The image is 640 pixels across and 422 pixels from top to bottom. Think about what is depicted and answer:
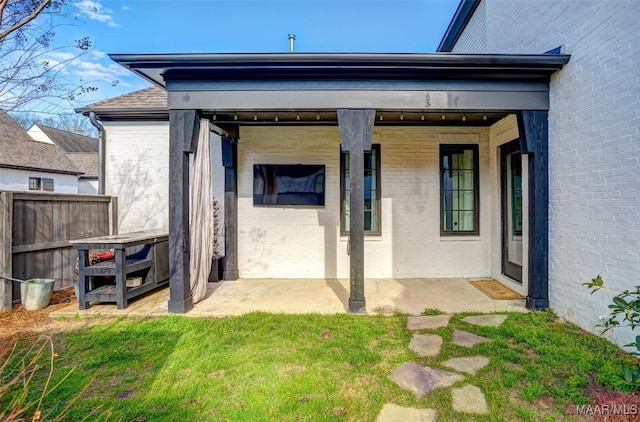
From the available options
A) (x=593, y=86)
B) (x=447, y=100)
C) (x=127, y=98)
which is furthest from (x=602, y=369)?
(x=127, y=98)

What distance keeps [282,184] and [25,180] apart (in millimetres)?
14875

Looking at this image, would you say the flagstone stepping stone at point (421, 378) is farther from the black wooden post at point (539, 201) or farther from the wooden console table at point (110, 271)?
the wooden console table at point (110, 271)

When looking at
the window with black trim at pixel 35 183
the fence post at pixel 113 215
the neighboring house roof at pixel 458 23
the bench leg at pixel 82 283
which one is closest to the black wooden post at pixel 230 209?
the bench leg at pixel 82 283

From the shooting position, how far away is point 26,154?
13977 millimetres

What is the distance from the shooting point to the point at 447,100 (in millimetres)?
3918

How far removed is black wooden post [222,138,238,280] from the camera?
5543mm

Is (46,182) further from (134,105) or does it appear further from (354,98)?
(354,98)

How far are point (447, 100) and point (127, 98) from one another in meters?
6.51

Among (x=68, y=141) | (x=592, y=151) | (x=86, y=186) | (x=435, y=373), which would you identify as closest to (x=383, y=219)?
(x=592, y=151)

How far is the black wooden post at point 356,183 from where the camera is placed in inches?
153

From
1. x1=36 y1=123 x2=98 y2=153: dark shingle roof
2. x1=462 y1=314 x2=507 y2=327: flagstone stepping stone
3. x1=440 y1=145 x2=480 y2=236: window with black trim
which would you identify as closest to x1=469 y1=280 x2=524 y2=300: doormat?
x1=462 y1=314 x2=507 y2=327: flagstone stepping stone

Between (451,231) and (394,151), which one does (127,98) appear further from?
(451,231)

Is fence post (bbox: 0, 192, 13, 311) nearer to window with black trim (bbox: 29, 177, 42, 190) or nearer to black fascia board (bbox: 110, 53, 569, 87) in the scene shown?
black fascia board (bbox: 110, 53, 569, 87)

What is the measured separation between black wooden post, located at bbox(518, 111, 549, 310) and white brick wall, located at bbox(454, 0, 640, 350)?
0.07 metres
